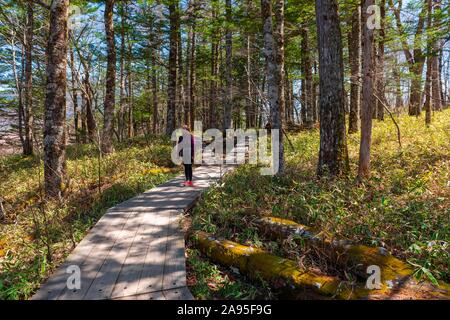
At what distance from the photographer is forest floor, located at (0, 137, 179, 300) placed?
493 centimetres

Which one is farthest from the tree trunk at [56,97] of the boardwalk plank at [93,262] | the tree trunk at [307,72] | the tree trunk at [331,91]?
the tree trunk at [307,72]

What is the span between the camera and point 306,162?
32.9 ft

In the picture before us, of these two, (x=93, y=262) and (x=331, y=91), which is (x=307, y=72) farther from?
(x=93, y=262)

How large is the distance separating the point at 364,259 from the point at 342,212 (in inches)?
59.5

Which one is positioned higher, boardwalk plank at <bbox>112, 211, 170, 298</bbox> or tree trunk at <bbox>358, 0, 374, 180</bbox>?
tree trunk at <bbox>358, 0, 374, 180</bbox>

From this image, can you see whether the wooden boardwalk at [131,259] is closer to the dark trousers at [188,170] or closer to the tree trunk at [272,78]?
the dark trousers at [188,170]

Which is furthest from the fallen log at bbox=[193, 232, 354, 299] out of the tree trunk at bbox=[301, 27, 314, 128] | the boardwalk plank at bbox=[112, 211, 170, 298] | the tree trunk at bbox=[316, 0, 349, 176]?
the tree trunk at bbox=[301, 27, 314, 128]

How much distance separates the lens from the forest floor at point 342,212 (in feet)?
14.0

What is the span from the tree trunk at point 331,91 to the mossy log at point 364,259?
2952 mm

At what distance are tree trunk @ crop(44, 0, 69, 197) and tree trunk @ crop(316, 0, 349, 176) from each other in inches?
298

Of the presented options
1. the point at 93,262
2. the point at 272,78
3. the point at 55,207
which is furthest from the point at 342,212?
the point at 55,207

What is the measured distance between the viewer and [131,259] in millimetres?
4621

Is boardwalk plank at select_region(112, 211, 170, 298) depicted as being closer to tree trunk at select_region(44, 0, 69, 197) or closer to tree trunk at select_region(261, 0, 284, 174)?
tree trunk at select_region(44, 0, 69, 197)
